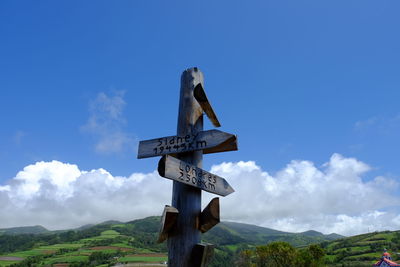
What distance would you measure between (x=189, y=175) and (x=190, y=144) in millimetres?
510

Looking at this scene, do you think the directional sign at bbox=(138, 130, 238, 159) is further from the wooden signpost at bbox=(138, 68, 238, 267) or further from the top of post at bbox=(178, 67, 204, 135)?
the top of post at bbox=(178, 67, 204, 135)

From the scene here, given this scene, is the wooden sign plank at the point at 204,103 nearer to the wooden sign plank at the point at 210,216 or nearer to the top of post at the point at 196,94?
the top of post at the point at 196,94

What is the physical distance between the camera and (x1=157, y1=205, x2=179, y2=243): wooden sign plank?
3.39 meters

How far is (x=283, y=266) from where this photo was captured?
40438 mm

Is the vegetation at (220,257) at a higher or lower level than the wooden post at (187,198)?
lower

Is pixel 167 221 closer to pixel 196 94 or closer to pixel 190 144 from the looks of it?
pixel 190 144

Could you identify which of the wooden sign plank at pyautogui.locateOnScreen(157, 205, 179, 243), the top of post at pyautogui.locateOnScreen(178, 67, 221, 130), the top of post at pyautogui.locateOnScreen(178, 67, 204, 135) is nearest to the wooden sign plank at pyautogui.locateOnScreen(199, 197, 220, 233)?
the wooden sign plank at pyautogui.locateOnScreen(157, 205, 179, 243)

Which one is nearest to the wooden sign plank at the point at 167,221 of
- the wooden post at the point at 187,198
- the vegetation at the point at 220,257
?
the wooden post at the point at 187,198

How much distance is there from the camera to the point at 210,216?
3623 mm

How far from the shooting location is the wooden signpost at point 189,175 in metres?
3.47

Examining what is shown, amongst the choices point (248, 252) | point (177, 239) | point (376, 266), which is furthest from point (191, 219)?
point (376, 266)

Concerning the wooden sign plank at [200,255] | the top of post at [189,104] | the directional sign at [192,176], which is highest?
the top of post at [189,104]

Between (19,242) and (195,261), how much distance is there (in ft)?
629

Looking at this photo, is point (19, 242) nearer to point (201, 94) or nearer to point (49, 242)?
point (49, 242)
